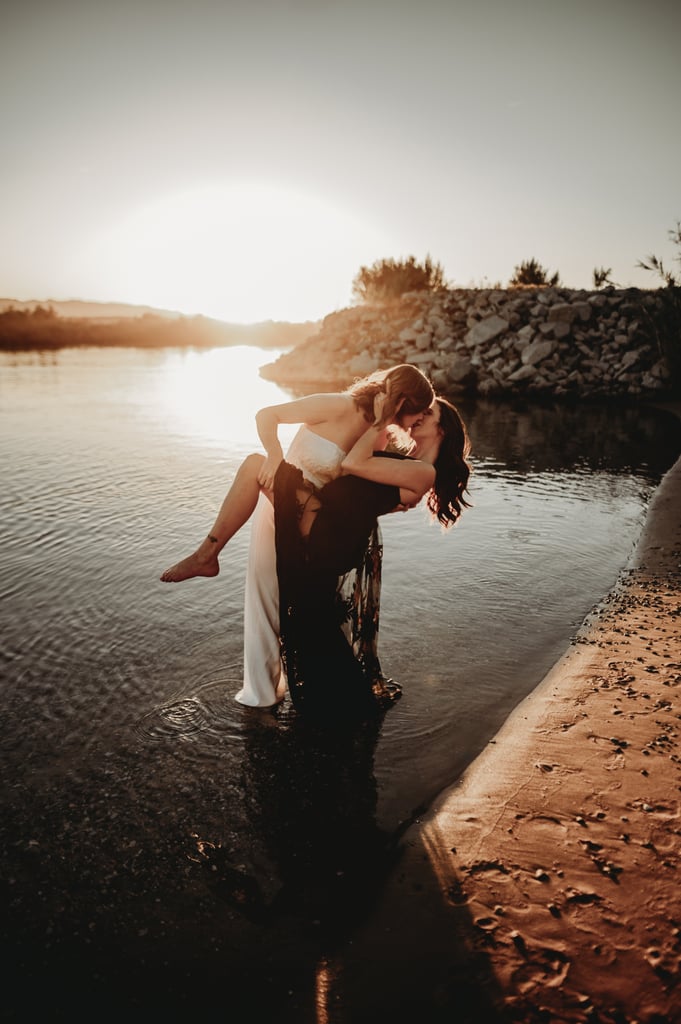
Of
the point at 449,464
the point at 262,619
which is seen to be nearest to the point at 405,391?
the point at 449,464

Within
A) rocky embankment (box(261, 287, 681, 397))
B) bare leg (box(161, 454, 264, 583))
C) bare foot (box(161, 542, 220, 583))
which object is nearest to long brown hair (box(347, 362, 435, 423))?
bare leg (box(161, 454, 264, 583))

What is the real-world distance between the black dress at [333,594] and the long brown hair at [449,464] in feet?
1.33

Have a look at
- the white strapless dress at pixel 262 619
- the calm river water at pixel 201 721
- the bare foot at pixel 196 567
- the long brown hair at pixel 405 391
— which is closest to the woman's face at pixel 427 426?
the long brown hair at pixel 405 391

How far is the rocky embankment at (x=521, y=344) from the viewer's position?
71.8ft

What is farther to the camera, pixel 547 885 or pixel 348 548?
pixel 348 548

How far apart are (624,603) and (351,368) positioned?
22.0 metres

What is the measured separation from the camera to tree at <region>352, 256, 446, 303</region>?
3058 centimetres

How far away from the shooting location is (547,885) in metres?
2.52

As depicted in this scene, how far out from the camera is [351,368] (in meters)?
26.2

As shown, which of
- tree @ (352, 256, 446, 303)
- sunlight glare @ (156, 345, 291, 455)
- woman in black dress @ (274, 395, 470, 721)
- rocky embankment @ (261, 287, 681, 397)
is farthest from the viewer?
tree @ (352, 256, 446, 303)

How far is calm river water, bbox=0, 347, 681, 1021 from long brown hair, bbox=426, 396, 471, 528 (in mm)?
1388

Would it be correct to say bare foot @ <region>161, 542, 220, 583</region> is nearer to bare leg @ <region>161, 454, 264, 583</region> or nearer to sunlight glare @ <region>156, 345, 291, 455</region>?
bare leg @ <region>161, 454, 264, 583</region>

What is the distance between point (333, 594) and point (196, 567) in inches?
36.5

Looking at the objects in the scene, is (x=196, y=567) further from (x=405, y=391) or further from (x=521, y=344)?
(x=521, y=344)
